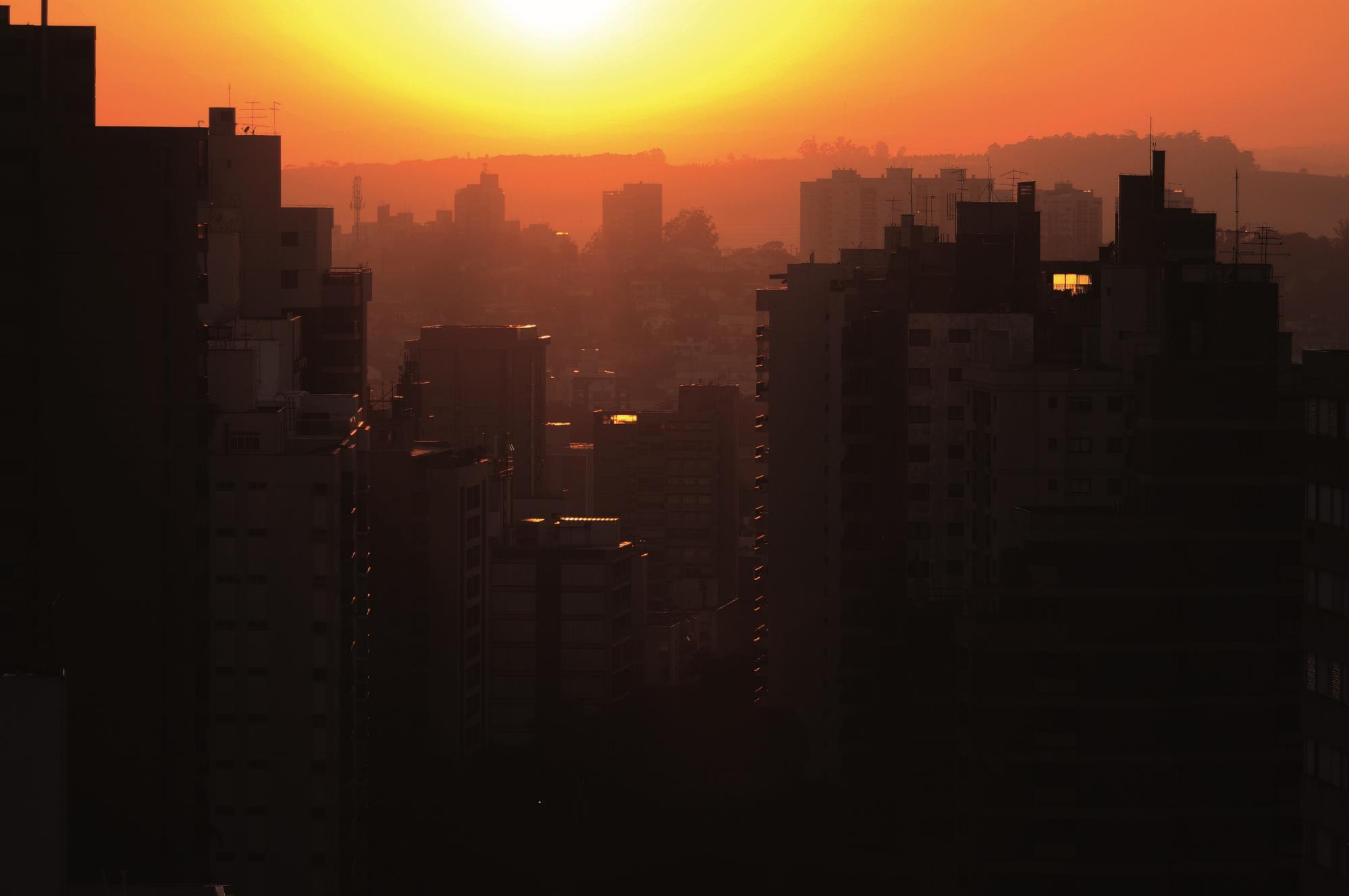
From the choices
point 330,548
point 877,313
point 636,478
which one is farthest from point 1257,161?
point 330,548

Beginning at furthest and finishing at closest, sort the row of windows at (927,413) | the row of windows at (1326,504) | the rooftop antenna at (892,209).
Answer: the rooftop antenna at (892,209), the row of windows at (927,413), the row of windows at (1326,504)

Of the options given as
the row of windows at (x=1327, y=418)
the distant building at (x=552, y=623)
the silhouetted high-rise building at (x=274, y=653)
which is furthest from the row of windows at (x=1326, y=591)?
the distant building at (x=552, y=623)

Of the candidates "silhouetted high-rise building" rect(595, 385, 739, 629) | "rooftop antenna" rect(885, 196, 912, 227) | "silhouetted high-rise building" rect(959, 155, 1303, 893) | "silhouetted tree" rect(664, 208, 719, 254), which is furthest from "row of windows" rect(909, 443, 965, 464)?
"silhouetted tree" rect(664, 208, 719, 254)

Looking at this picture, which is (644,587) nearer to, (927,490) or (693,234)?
(927,490)

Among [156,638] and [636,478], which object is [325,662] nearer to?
[156,638]

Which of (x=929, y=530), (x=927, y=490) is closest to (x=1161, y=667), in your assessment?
(x=929, y=530)

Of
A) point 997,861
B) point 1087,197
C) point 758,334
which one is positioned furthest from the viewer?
point 1087,197

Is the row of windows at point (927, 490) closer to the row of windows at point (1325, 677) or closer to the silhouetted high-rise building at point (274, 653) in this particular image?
the silhouetted high-rise building at point (274, 653)
